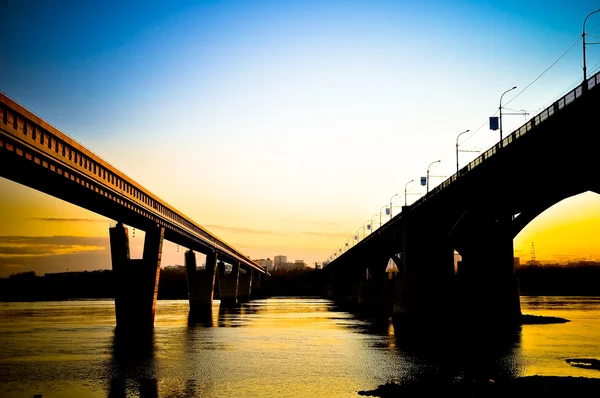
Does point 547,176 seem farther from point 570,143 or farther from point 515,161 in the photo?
point 570,143

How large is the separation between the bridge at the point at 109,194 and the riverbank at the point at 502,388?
2937 centimetres

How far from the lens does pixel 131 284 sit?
75812 millimetres

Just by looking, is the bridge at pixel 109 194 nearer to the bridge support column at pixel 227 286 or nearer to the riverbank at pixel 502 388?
the riverbank at pixel 502 388

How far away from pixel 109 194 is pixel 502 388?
149 ft

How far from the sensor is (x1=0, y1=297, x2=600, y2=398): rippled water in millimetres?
32844

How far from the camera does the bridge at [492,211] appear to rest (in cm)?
5062

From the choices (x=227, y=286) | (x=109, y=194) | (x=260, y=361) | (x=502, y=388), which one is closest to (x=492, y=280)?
(x=260, y=361)

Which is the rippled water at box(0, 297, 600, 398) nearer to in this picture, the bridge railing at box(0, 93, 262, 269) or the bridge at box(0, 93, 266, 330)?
the bridge at box(0, 93, 266, 330)

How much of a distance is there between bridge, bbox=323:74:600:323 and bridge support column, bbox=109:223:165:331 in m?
34.9

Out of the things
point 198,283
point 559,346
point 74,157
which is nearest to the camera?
point 559,346

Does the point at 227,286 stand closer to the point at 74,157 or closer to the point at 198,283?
the point at 198,283

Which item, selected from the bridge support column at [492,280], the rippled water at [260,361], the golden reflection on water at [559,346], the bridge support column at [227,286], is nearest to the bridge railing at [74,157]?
the rippled water at [260,361]

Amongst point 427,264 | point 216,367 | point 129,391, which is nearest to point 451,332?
point 427,264

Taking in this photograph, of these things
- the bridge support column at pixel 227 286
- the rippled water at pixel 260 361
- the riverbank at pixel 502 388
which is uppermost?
the bridge support column at pixel 227 286
